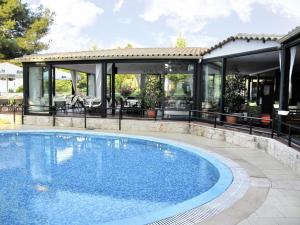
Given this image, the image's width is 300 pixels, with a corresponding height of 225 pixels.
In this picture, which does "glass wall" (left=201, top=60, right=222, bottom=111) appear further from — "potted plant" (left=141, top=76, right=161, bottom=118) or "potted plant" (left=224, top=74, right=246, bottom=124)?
"potted plant" (left=141, top=76, right=161, bottom=118)

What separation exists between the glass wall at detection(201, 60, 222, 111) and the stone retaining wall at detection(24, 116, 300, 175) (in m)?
1.21

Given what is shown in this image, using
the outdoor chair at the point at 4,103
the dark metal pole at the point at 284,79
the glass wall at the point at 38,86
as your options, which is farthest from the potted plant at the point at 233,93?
the outdoor chair at the point at 4,103

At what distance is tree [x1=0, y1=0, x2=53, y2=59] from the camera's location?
25.7 metres

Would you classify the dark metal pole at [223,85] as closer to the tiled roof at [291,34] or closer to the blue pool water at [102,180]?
the blue pool water at [102,180]

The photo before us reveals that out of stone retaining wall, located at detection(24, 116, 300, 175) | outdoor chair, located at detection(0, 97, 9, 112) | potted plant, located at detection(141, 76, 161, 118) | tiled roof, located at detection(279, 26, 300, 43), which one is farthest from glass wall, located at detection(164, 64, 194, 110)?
outdoor chair, located at detection(0, 97, 9, 112)

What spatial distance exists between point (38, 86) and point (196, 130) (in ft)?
27.0

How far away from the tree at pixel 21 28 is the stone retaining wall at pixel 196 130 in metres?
13.2

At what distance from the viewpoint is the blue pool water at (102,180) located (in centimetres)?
561

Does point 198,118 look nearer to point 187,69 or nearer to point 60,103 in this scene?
point 187,69

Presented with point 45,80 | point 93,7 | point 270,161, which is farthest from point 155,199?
point 93,7

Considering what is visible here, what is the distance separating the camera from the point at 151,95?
49.0ft

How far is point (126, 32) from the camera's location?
76.9m

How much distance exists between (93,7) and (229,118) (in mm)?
67300

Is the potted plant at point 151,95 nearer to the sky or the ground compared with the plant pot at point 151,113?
nearer to the sky
